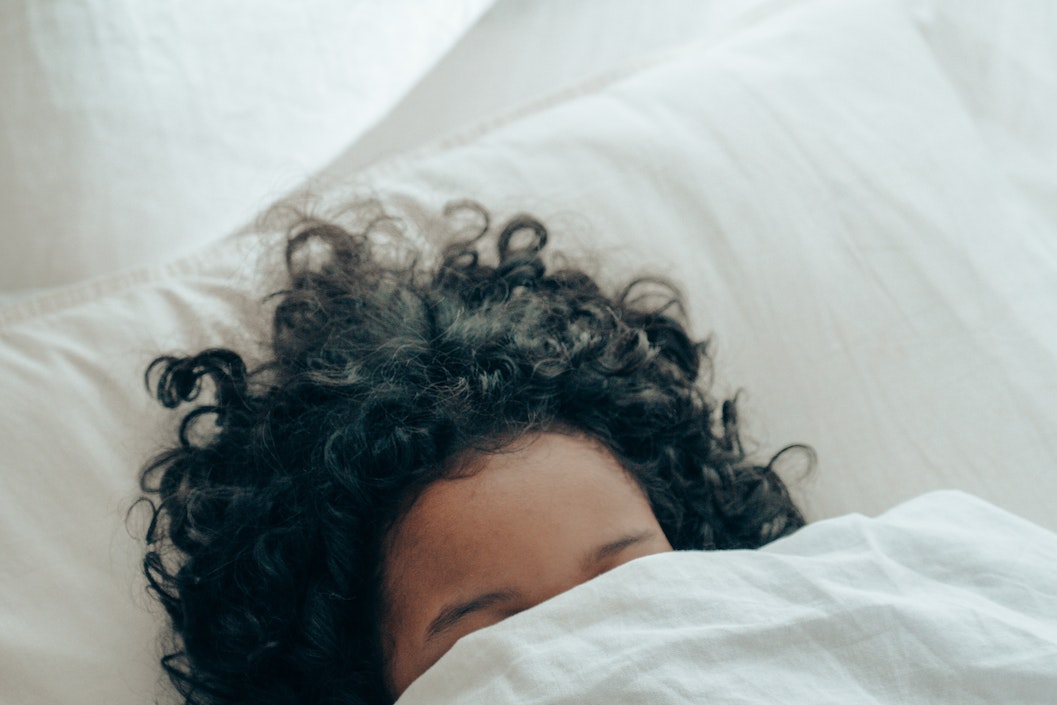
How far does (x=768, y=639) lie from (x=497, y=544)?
0.16m

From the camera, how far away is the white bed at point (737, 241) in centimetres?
77

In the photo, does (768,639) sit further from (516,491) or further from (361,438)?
(361,438)

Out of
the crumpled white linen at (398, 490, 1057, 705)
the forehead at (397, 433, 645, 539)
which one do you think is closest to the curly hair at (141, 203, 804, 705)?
the forehead at (397, 433, 645, 539)

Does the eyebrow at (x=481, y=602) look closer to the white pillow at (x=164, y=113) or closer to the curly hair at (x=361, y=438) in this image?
the curly hair at (x=361, y=438)

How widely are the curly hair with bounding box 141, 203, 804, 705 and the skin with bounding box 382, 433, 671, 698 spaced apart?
0.07ft

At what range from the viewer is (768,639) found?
0.59 m

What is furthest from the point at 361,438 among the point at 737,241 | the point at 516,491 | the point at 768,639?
the point at 737,241

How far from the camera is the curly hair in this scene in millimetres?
686

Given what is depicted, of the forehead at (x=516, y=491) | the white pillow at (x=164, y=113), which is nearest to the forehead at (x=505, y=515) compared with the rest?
the forehead at (x=516, y=491)

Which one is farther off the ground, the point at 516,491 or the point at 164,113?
the point at 164,113

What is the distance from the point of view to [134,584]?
Answer: 0.70 meters

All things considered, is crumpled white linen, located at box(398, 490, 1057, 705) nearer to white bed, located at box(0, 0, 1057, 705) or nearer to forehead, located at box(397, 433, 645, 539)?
forehead, located at box(397, 433, 645, 539)

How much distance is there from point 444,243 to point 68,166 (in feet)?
0.99

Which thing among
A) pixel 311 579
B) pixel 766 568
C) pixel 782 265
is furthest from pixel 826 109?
pixel 311 579
